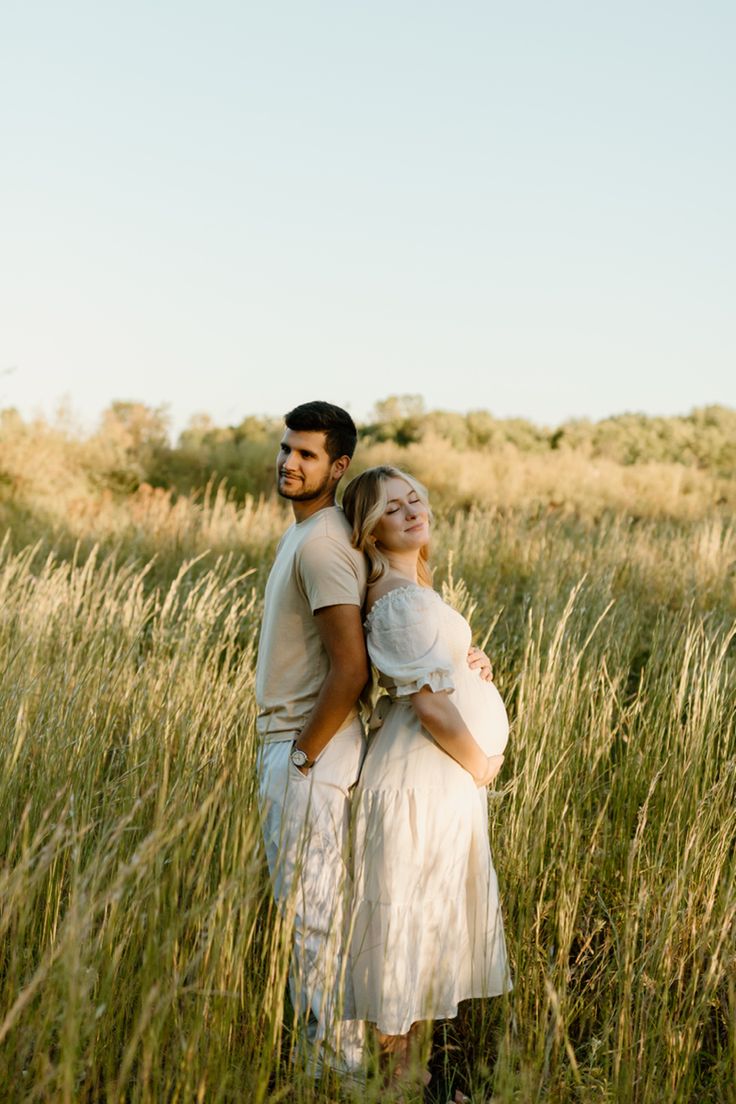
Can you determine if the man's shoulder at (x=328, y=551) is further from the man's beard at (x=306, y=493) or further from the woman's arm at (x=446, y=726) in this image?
the woman's arm at (x=446, y=726)

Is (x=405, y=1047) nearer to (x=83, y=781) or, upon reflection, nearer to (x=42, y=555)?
(x=83, y=781)

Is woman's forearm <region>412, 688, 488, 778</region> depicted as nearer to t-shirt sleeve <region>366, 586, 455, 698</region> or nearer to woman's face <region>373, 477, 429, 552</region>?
t-shirt sleeve <region>366, 586, 455, 698</region>

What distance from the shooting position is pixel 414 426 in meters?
27.0

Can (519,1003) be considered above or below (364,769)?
below

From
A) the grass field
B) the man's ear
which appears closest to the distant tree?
the grass field

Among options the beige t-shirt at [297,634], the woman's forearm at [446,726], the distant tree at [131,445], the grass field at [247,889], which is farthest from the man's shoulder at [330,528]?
the distant tree at [131,445]

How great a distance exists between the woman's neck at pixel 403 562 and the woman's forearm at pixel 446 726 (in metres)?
0.34

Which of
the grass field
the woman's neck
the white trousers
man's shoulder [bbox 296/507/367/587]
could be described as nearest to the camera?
the grass field

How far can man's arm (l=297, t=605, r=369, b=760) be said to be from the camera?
262cm

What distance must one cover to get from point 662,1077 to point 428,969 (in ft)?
1.90

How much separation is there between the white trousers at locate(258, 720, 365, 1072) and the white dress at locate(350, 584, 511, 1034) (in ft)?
0.16

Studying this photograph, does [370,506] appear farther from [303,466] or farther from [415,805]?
[415,805]

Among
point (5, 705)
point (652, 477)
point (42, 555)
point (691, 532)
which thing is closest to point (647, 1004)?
point (5, 705)

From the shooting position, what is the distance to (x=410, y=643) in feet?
8.54
